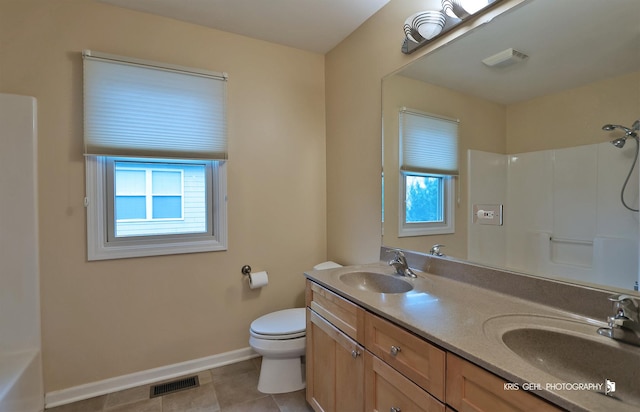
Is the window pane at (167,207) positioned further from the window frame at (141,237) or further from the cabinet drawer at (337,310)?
the cabinet drawer at (337,310)

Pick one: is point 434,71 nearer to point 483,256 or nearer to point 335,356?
point 483,256

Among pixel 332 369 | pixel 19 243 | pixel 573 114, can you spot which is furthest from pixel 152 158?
pixel 573 114

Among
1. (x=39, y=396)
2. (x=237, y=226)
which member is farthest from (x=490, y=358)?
(x=39, y=396)

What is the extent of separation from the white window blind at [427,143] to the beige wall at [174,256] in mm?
925

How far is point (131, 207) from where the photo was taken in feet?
6.67

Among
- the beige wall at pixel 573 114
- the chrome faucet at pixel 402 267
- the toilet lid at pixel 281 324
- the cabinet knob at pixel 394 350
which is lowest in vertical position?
the toilet lid at pixel 281 324

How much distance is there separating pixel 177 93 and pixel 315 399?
6.91 feet

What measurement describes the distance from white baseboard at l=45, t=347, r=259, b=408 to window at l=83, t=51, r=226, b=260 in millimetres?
804

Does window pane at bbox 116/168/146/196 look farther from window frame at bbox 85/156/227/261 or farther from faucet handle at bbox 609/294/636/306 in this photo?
faucet handle at bbox 609/294/636/306

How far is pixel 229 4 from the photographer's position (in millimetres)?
1908

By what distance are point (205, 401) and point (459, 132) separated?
217 centimetres

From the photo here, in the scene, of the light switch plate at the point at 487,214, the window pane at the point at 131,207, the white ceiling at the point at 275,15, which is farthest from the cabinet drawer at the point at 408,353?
the white ceiling at the point at 275,15

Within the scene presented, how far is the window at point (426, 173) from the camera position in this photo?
1.64m

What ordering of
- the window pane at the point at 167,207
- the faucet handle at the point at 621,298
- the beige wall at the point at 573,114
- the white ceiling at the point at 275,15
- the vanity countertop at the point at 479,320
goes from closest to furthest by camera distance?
the vanity countertop at the point at 479,320 → the faucet handle at the point at 621,298 → the beige wall at the point at 573,114 → the white ceiling at the point at 275,15 → the window pane at the point at 167,207
